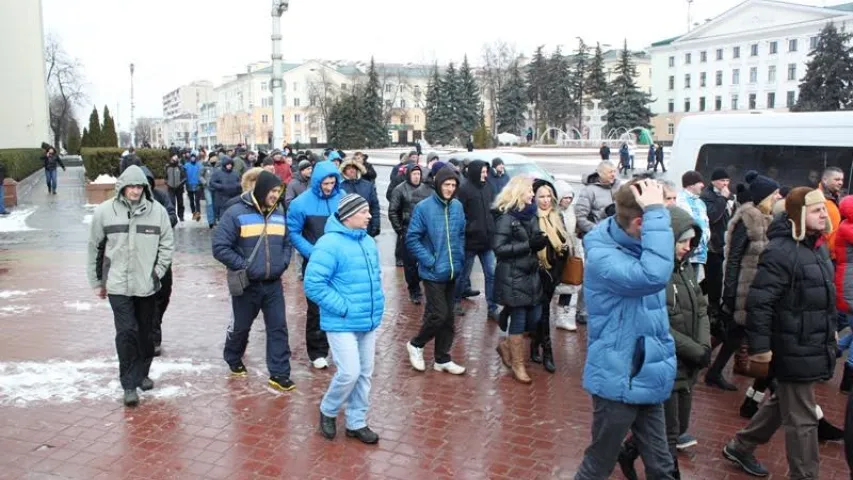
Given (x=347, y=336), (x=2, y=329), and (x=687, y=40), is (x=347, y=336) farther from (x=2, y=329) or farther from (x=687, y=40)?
(x=687, y=40)

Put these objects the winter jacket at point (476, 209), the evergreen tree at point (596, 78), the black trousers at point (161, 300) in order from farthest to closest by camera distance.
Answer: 1. the evergreen tree at point (596, 78)
2. the winter jacket at point (476, 209)
3. the black trousers at point (161, 300)

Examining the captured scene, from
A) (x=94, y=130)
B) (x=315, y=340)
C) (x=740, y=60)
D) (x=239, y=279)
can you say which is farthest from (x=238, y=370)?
(x=740, y=60)

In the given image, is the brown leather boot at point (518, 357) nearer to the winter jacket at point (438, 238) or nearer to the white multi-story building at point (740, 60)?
the winter jacket at point (438, 238)

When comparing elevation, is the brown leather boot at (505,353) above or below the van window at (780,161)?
below

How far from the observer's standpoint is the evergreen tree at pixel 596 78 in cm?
7856

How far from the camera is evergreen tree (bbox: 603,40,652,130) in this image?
73.1 meters

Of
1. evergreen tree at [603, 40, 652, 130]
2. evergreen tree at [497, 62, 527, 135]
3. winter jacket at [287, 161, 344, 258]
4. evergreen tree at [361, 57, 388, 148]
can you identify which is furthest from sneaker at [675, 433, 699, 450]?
evergreen tree at [497, 62, 527, 135]

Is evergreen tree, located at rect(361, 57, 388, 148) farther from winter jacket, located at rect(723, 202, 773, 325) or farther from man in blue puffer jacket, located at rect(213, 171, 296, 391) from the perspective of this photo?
winter jacket, located at rect(723, 202, 773, 325)

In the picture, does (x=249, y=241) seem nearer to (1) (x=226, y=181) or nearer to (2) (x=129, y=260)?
(2) (x=129, y=260)

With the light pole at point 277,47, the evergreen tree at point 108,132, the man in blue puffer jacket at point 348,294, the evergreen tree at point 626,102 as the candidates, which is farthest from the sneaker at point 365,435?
the evergreen tree at point 626,102

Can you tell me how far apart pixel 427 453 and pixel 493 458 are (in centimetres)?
45

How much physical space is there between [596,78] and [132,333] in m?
78.3

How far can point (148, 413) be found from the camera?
576 centimetres

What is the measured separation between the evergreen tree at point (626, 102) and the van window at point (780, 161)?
65740 millimetres
